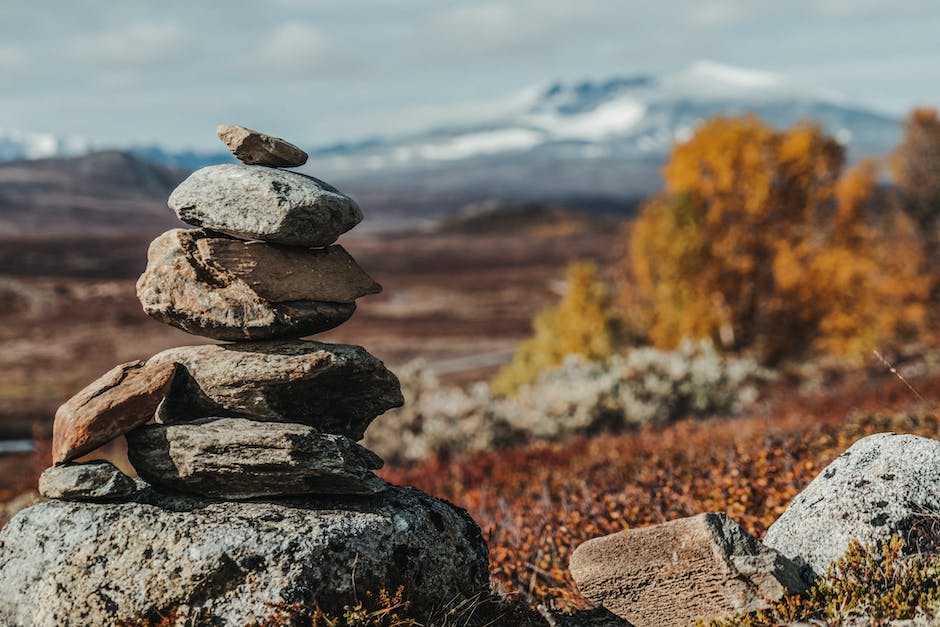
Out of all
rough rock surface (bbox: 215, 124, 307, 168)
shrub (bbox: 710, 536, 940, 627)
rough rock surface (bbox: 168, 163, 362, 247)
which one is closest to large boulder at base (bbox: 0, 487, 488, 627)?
rough rock surface (bbox: 168, 163, 362, 247)

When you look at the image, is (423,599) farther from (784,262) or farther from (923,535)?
(784,262)

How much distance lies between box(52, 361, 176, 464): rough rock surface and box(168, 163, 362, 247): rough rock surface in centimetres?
116

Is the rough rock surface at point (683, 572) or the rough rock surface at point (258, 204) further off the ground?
the rough rock surface at point (258, 204)

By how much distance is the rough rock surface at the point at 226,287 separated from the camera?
6.06 meters

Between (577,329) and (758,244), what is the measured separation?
8050mm

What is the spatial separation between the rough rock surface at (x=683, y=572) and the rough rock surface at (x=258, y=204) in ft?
10.2

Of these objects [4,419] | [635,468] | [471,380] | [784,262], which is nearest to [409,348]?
[471,380]

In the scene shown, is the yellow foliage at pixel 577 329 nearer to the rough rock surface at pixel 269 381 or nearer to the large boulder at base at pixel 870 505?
the large boulder at base at pixel 870 505

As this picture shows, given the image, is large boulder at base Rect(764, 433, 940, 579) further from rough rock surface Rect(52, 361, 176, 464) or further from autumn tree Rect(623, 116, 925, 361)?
autumn tree Rect(623, 116, 925, 361)

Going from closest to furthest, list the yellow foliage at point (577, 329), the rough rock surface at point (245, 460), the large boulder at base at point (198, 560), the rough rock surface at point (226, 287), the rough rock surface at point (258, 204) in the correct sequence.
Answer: the large boulder at base at point (198, 560)
the rough rock surface at point (245, 460)
the rough rock surface at point (258, 204)
the rough rock surface at point (226, 287)
the yellow foliage at point (577, 329)

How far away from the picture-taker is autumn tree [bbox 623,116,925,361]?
26.1m

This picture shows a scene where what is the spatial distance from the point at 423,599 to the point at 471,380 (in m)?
33.7

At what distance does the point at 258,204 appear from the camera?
5914mm

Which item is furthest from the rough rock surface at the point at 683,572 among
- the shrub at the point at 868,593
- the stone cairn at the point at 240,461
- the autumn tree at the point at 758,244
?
the autumn tree at the point at 758,244
